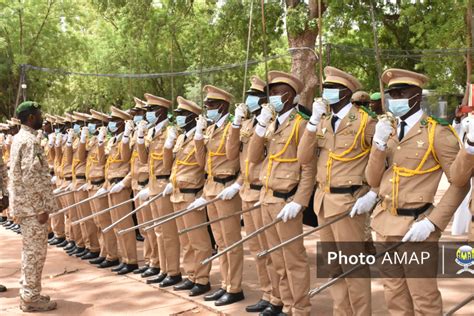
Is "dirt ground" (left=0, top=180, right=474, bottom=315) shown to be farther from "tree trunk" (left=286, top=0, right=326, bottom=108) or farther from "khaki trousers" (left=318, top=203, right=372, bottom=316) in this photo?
"tree trunk" (left=286, top=0, right=326, bottom=108)

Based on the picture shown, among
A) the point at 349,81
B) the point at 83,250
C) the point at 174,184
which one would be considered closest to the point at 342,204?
the point at 349,81

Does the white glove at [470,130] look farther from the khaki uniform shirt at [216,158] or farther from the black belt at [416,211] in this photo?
the khaki uniform shirt at [216,158]

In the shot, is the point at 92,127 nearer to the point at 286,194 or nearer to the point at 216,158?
the point at 216,158

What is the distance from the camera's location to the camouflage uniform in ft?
18.6

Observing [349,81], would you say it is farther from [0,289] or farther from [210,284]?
[0,289]

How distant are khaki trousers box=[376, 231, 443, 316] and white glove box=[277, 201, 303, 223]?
2.58 feet

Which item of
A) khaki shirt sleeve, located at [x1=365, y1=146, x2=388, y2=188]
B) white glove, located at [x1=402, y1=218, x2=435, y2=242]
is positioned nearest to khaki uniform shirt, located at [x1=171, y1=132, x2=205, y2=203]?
khaki shirt sleeve, located at [x1=365, y1=146, x2=388, y2=188]

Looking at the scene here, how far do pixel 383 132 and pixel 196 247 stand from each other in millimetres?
2694

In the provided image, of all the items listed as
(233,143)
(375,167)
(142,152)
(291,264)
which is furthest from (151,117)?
(375,167)

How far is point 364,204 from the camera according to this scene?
4.16 meters

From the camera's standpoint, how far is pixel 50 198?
5781 mm

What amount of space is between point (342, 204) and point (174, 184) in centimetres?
235

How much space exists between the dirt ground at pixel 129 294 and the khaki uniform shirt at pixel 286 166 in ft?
3.78

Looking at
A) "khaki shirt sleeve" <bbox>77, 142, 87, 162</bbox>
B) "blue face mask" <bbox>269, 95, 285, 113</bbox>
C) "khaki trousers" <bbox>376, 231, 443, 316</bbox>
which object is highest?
"blue face mask" <bbox>269, 95, 285, 113</bbox>
